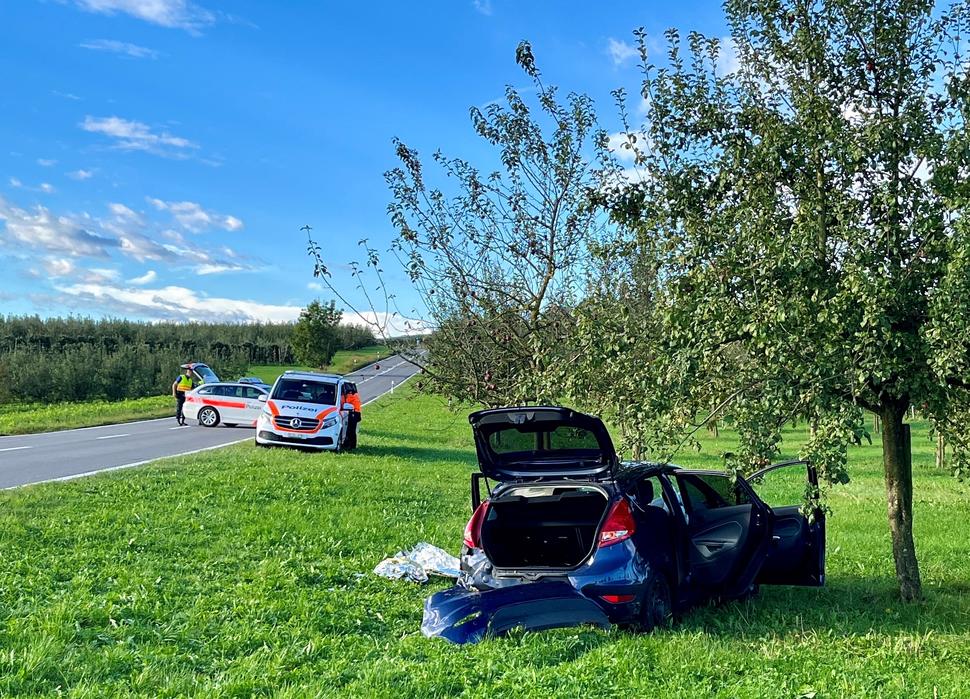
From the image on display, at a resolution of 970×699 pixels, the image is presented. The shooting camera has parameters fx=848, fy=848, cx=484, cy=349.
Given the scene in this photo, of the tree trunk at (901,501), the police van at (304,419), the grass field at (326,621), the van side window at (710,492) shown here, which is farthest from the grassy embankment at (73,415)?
the tree trunk at (901,501)

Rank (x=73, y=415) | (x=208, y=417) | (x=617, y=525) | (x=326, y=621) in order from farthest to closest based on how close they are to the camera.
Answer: (x=73, y=415) < (x=208, y=417) < (x=326, y=621) < (x=617, y=525)

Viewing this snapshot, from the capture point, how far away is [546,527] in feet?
24.2

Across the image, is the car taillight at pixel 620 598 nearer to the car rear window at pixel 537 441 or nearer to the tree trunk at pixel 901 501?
the car rear window at pixel 537 441

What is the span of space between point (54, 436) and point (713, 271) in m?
22.6

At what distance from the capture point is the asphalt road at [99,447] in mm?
15162

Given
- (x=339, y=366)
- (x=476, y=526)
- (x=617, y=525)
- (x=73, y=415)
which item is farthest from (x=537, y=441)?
(x=339, y=366)

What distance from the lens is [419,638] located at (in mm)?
5984

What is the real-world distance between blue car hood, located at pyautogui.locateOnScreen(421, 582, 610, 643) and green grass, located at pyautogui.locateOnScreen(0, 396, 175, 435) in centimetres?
2403

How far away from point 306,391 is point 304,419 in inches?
52.1

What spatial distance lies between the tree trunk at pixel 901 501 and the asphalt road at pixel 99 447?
583 cm

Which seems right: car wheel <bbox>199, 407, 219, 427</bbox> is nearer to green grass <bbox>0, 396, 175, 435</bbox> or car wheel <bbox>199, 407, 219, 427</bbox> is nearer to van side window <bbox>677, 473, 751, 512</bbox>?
green grass <bbox>0, 396, 175, 435</bbox>

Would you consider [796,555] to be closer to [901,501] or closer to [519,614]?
[901,501]

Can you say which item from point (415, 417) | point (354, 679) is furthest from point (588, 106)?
point (415, 417)

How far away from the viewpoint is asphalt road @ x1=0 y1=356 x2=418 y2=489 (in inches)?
597
